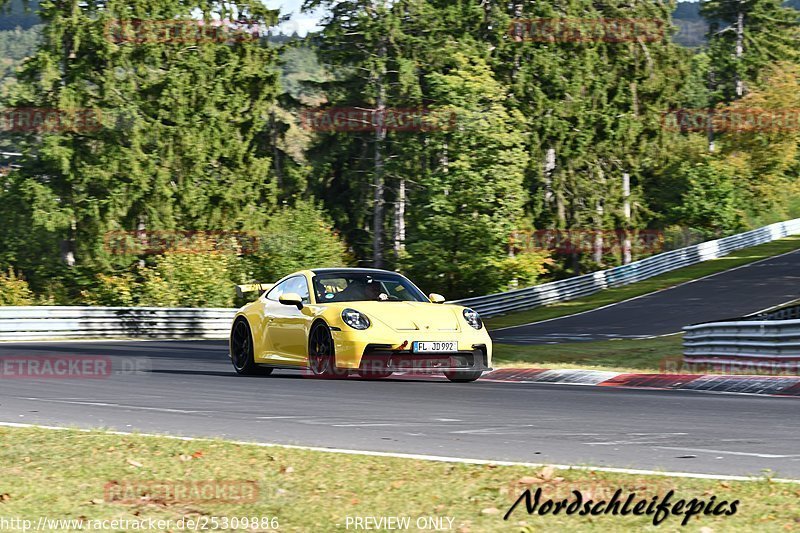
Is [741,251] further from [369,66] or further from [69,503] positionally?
[69,503]

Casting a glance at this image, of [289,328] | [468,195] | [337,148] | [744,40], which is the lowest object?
[289,328]

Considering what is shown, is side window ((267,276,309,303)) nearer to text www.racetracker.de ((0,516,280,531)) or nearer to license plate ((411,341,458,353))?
license plate ((411,341,458,353))

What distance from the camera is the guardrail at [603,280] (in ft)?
153

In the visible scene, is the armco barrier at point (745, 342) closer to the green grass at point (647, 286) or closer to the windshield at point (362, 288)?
the windshield at point (362, 288)

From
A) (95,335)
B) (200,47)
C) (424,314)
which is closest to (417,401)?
(424,314)

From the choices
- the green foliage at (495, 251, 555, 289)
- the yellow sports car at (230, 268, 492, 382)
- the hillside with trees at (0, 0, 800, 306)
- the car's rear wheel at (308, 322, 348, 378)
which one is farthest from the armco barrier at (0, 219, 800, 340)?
the car's rear wheel at (308, 322, 348, 378)

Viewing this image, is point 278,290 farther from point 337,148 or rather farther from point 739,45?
point 739,45

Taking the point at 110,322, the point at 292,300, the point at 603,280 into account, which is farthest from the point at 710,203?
the point at 292,300

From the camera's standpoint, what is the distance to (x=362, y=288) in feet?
49.5

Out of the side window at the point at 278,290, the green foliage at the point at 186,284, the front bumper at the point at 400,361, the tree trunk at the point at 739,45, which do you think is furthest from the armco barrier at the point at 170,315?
the tree trunk at the point at 739,45

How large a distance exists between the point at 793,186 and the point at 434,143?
40.8 meters

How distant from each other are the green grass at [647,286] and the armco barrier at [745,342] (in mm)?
19886

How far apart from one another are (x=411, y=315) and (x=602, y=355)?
11674 millimetres

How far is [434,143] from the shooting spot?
58.6 m
